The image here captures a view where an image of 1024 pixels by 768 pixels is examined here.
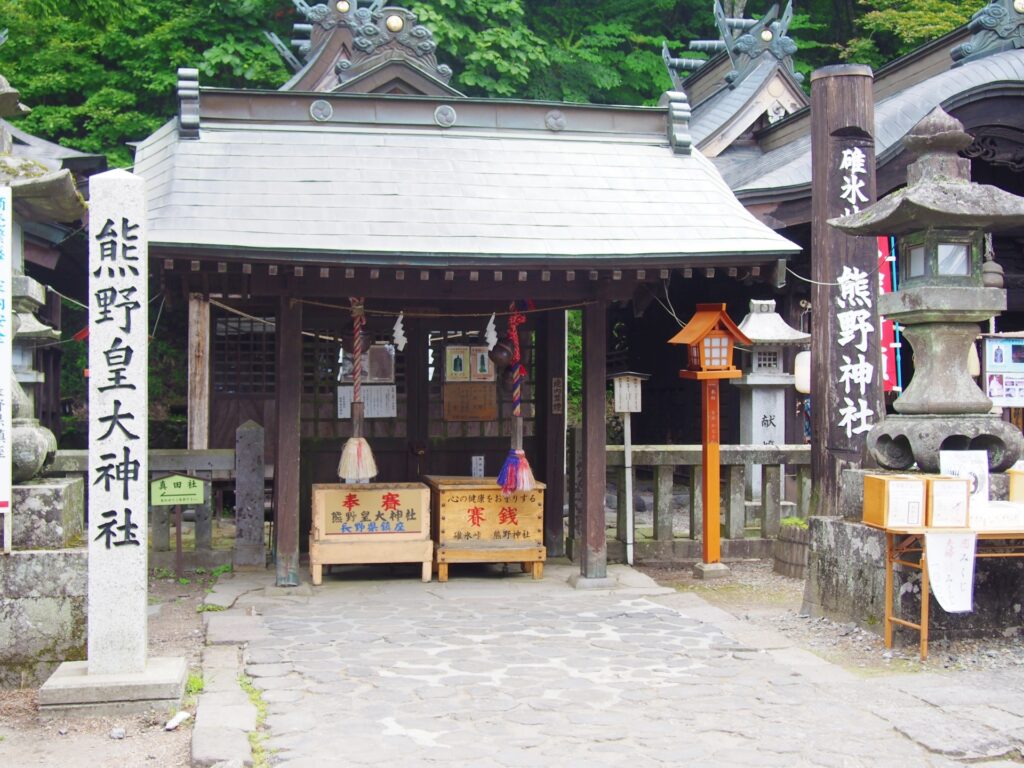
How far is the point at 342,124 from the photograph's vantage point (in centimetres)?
1151

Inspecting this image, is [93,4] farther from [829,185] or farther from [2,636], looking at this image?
[829,185]

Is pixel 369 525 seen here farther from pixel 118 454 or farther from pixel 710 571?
pixel 118 454

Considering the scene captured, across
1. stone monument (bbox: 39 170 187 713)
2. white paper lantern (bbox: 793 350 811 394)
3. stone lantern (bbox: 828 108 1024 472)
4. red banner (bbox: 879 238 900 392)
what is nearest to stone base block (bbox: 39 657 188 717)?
stone monument (bbox: 39 170 187 713)

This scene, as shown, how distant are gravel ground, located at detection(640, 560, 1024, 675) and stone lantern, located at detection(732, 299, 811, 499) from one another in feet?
14.8

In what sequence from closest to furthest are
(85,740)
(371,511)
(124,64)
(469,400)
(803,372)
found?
(85,740) < (371,511) < (469,400) < (803,372) < (124,64)

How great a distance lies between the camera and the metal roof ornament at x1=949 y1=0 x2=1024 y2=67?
15.1 m

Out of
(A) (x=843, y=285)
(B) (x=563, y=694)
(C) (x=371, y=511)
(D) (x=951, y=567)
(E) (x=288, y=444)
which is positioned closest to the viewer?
(B) (x=563, y=694)

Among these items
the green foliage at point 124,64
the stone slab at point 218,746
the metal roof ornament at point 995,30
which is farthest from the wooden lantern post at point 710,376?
the green foliage at point 124,64

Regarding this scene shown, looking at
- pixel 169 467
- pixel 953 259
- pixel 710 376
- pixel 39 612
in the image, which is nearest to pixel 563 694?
pixel 39 612

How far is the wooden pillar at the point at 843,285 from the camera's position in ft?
32.3

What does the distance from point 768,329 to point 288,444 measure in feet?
23.6

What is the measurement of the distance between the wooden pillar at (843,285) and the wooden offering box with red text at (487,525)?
2959 mm

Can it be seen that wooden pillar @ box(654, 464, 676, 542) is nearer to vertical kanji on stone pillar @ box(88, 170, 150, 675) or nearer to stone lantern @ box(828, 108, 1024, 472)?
stone lantern @ box(828, 108, 1024, 472)

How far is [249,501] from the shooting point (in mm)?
11141
